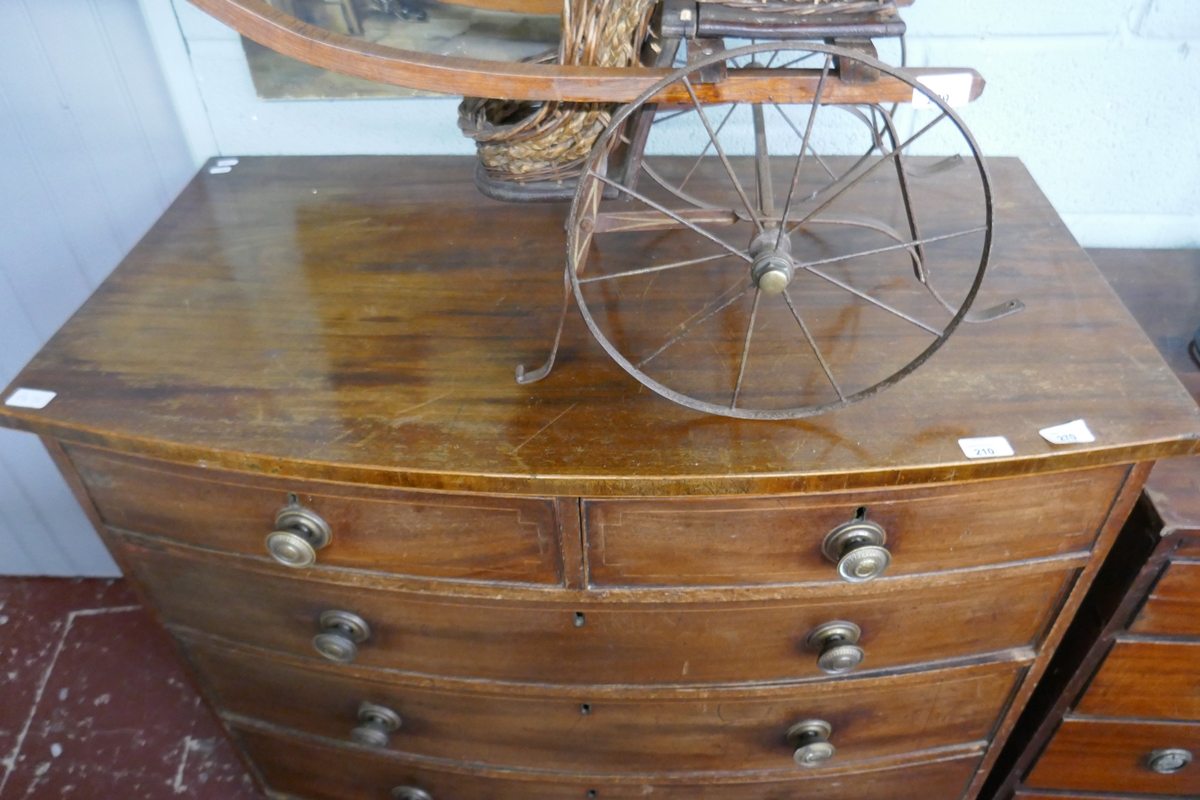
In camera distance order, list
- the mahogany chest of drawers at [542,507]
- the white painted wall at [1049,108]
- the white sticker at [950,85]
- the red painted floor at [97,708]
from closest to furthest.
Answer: the white sticker at [950,85] → the mahogany chest of drawers at [542,507] → the white painted wall at [1049,108] → the red painted floor at [97,708]

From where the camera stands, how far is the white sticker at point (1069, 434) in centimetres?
87

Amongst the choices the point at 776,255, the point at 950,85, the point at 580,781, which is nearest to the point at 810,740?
the point at 580,781

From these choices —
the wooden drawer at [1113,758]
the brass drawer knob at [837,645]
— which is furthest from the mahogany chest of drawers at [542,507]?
the wooden drawer at [1113,758]

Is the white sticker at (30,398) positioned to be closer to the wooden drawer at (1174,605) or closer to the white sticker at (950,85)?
the white sticker at (950,85)

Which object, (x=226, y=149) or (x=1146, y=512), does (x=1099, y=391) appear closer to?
(x=1146, y=512)

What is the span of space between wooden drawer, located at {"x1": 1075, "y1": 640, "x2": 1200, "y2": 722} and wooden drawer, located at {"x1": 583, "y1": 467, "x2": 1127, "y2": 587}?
10.8 inches

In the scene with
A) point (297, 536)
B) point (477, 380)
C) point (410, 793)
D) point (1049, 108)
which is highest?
point (1049, 108)

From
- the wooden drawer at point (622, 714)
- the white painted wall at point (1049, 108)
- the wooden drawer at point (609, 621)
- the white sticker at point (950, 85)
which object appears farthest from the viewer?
the white painted wall at point (1049, 108)

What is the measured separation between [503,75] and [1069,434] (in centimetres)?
65

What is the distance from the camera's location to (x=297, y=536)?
96 cm

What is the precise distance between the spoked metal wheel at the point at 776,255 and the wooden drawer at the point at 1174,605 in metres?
0.39

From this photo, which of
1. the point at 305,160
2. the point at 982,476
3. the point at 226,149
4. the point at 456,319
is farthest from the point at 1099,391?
the point at 226,149

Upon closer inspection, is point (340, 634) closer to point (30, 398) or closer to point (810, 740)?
point (30, 398)

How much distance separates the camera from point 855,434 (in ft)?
2.92
